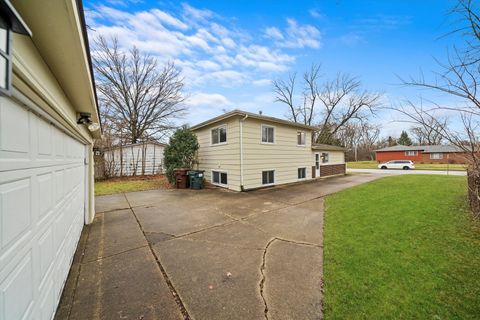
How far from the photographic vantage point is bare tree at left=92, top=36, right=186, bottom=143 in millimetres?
17172

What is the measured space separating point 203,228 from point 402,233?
4451mm

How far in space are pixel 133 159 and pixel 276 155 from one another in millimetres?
11622

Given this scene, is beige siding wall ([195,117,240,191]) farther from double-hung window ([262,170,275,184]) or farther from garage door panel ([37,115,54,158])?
garage door panel ([37,115,54,158])

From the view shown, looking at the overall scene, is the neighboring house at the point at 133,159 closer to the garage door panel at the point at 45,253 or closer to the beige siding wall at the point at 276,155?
the beige siding wall at the point at 276,155

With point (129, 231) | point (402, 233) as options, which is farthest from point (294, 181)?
point (129, 231)

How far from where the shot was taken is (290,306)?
7.36ft

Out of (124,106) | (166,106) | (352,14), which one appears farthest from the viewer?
(166,106)

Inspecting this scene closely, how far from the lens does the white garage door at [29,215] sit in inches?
47.9

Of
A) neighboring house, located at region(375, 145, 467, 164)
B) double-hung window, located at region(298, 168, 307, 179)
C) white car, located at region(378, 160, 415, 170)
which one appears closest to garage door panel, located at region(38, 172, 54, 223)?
double-hung window, located at region(298, 168, 307, 179)

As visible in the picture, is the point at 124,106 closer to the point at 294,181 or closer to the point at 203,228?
the point at 294,181

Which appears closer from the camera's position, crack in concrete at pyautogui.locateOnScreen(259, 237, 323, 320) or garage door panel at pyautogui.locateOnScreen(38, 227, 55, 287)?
garage door panel at pyautogui.locateOnScreen(38, 227, 55, 287)

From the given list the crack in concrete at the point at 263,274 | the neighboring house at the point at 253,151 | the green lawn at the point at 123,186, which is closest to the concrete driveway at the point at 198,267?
the crack in concrete at the point at 263,274

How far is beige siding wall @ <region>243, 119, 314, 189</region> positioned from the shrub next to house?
3869 millimetres

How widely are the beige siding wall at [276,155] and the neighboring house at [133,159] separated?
33.8 feet
